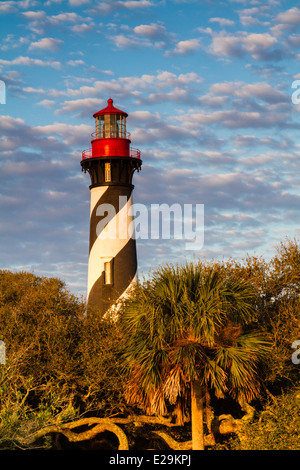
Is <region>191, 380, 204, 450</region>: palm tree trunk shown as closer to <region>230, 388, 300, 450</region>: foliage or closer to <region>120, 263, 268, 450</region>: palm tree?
<region>120, 263, 268, 450</region>: palm tree

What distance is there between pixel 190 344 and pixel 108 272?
16.6 m

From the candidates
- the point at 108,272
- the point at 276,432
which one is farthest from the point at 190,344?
the point at 108,272

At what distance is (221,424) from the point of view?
2391 cm

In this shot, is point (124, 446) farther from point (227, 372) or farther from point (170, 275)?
point (170, 275)

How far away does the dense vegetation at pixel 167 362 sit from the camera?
20766 millimetres

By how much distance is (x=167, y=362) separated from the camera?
21094 mm

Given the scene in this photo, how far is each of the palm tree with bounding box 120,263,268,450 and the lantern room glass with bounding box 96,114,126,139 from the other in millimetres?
17683

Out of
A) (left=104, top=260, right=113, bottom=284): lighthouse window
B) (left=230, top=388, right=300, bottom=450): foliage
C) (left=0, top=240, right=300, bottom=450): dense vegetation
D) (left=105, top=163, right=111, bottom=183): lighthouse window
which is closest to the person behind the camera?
(left=230, top=388, right=300, bottom=450): foliage

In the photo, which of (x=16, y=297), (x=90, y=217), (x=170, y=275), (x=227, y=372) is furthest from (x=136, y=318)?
(x=90, y=217)

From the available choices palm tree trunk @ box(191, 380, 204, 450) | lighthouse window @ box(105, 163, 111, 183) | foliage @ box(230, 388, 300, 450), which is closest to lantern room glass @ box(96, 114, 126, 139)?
lighthouse window @ box(105, 163, 111, 183)

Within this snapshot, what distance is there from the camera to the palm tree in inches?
825

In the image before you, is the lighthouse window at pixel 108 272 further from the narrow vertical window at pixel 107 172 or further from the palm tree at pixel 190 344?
the palm tree at pixel 190 344

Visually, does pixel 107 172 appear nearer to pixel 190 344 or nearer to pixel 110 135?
pixel 110 135

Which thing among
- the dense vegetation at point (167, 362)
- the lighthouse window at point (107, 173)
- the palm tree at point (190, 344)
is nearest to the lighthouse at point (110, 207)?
the lighthouse window at point (107, 173)
